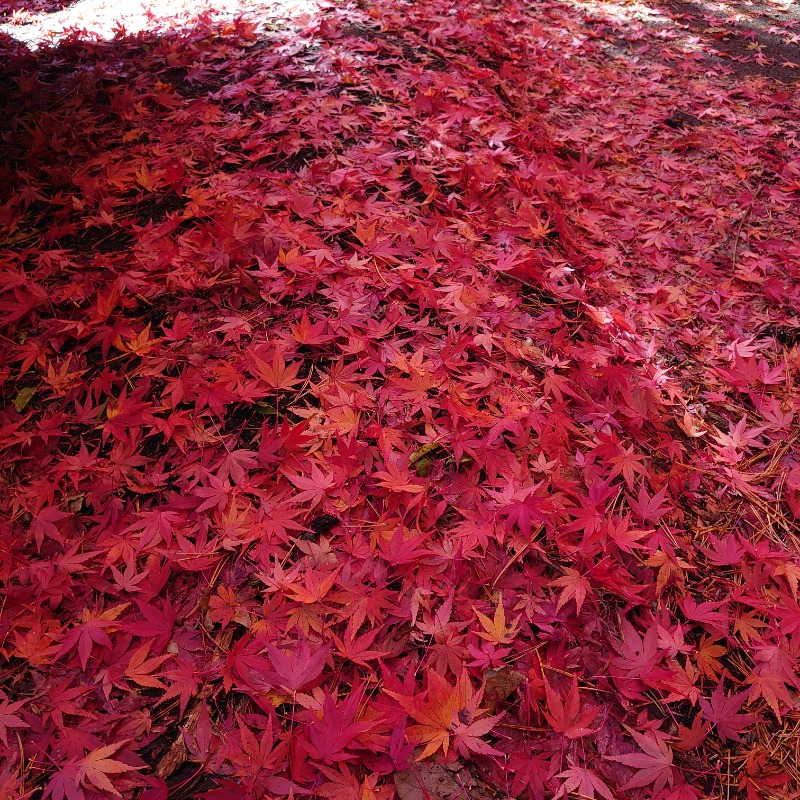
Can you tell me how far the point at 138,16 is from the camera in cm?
380

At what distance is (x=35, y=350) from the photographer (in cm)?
180

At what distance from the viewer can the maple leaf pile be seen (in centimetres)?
115

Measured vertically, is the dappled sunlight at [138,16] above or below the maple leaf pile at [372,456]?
above

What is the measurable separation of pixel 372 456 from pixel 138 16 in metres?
4.20

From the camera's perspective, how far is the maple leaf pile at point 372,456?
1149mm

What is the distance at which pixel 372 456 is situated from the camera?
1.54 meters

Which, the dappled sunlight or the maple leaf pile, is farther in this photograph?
the dappled sunlight

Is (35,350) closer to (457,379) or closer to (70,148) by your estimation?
(70,148)

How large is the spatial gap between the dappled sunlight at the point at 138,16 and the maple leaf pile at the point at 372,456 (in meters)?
0.82

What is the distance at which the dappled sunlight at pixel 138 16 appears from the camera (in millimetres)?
3512

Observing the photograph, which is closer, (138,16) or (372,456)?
(372,456)

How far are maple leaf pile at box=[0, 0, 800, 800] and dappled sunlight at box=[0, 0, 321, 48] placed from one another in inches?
32.4

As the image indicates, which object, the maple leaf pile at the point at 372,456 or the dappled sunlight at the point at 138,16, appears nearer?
the maple leaf pile at the point at 372,456

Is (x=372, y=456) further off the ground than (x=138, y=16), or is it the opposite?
(x=138, y=16)
